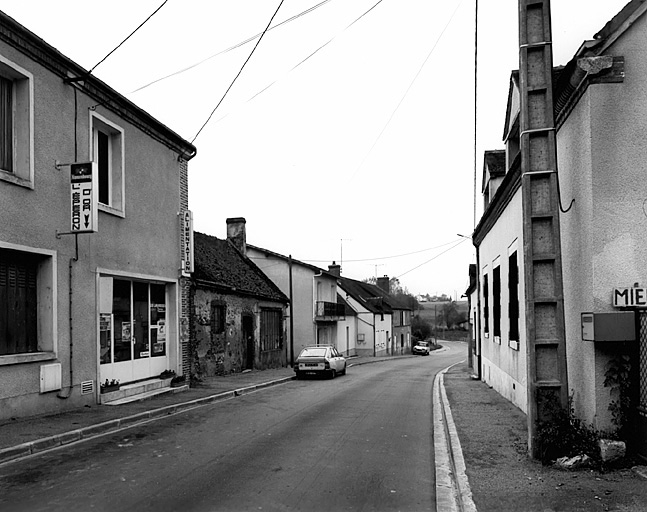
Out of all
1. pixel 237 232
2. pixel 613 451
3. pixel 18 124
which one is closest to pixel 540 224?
pixel 613 451

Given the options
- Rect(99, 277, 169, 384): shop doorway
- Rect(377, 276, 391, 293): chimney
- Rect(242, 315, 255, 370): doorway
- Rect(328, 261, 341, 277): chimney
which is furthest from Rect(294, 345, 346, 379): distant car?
Rect(377, 276, 391, 293): chimney

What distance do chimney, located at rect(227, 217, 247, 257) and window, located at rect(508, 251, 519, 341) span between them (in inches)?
941

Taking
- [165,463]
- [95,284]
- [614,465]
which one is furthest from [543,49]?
[95,284]

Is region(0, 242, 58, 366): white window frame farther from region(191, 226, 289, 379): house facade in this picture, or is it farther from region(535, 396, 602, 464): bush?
region(535, 396, 602, 464): bush

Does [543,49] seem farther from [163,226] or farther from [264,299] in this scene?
[264,299]

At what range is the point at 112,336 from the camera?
15.1 m

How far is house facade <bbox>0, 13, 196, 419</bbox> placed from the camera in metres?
11.6

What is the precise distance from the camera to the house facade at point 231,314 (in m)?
22.6

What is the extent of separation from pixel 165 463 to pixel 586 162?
6441mm

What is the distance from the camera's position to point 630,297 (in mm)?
7609

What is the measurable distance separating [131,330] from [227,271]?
1334 cm

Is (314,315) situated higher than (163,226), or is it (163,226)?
(163,226)

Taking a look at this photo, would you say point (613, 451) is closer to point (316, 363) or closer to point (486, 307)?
point (486, 307)

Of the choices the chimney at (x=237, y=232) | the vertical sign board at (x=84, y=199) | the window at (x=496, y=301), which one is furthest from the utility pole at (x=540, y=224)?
the chimney at (x=237, y=232)
